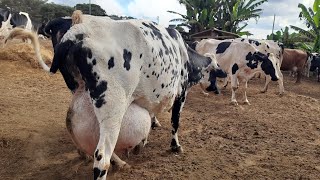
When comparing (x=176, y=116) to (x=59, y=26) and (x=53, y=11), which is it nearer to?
(x=59, y=26)

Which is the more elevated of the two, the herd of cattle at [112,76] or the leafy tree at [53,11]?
the leafy tree at [53,11]

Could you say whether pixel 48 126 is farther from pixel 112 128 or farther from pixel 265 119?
pixel 265 119

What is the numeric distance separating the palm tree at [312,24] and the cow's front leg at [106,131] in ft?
65.7

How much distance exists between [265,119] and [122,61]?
5.62 meters

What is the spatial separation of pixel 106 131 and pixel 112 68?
0.67 meters

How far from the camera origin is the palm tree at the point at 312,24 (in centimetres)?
2044

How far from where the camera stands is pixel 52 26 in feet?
21.0

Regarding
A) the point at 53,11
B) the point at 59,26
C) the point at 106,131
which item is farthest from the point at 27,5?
the point at 106,131

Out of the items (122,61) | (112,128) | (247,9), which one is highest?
(247,9)

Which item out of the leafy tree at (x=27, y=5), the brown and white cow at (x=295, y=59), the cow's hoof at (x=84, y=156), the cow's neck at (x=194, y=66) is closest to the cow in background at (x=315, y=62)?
the brown and white cow at (x=295, y=59)

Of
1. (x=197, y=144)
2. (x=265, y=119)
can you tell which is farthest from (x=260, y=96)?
(x=197, y=144)

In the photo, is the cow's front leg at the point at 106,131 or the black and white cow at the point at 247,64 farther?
the black and white cow at the point at 247,64

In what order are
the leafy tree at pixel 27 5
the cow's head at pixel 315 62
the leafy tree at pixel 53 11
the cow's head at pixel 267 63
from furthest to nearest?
the leafy tree at pixel 27 5, the leafy tree at pixel 53 11, the cow's head at pixel 315 62, the cow's head at pixel 267 63

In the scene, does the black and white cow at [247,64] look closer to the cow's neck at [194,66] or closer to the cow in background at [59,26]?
the cow's neck at [194,66]
